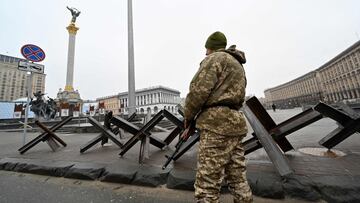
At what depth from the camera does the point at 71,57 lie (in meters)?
26.0

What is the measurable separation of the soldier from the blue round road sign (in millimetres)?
6050

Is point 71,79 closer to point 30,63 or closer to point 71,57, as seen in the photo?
point 71,57

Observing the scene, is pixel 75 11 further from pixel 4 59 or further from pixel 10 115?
pixel 4 59

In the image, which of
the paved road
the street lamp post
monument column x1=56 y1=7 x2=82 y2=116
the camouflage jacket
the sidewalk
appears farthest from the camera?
monument column x1=56 y1=7 x2=82 y2=116

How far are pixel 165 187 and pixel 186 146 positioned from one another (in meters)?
0.84

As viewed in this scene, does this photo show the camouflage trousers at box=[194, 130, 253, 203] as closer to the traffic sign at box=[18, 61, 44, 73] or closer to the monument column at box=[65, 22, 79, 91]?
the traffic sign at box=[18, 61, 44, 73]

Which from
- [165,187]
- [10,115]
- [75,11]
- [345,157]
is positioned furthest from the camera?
[75,11]

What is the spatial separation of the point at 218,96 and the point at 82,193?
2211mm

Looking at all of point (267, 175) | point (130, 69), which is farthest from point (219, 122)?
point (130, 69)

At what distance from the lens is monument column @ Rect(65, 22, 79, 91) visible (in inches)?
996

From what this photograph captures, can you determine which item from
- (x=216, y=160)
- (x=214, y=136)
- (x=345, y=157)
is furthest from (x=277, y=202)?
(x=345, y=157)

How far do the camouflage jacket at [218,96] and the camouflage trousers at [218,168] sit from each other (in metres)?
0.10

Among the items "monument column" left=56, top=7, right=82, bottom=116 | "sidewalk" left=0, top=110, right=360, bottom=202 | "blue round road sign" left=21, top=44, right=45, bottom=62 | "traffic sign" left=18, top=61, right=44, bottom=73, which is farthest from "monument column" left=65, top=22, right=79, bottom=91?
"sidewalk" left=0, top=110, right=360, bottom=202

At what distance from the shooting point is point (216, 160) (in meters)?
1.43
